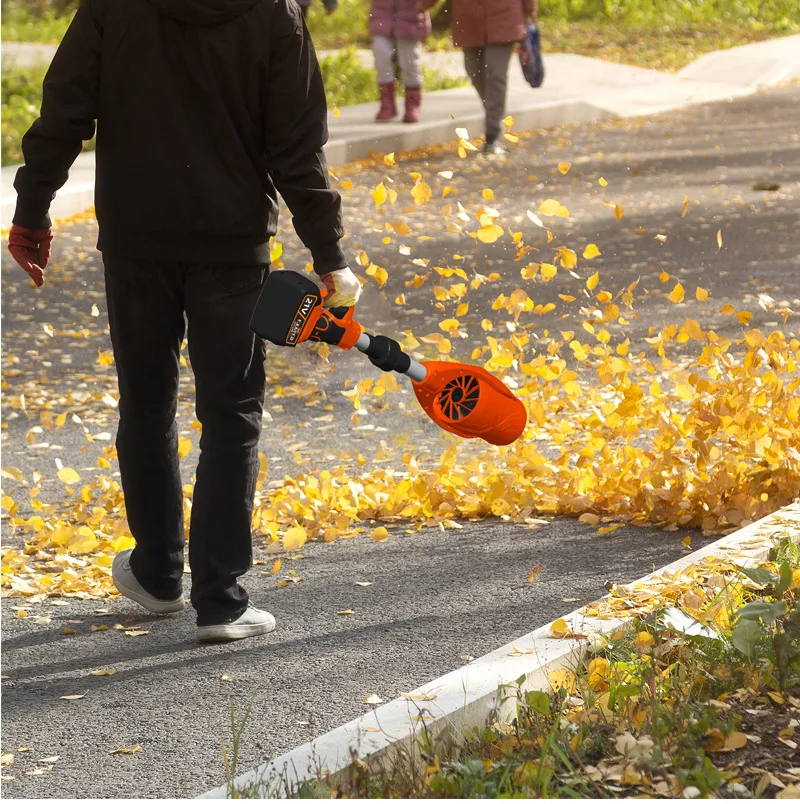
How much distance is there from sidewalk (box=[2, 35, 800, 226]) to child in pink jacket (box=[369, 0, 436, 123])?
0.83ft

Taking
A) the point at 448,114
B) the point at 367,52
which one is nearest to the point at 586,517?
the point at 448,114

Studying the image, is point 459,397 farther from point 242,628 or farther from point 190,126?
point 190,126

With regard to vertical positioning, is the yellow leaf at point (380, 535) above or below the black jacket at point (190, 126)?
below

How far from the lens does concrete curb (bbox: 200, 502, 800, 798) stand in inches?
100

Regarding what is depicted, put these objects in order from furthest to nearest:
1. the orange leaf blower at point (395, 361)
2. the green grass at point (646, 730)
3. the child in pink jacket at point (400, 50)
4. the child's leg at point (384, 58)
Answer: the child's leg at point (384, 58), the child in pink jacket at point (400, 50), the orange leaf blower at point (395, 361), the green grass at point (646, 730)

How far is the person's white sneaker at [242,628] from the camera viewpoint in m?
3.61

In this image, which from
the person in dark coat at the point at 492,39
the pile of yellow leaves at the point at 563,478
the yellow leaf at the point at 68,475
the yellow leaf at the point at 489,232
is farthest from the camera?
the person in dark coat at the point at 492,39

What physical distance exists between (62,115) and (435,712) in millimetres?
1778

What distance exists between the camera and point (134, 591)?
3.85 metres

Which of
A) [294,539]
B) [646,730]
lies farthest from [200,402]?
[646,730]

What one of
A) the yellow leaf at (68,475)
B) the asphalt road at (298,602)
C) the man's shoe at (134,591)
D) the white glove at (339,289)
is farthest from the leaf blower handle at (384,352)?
the yellow leaf at (68,475)

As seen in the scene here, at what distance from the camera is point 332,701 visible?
3219 mm

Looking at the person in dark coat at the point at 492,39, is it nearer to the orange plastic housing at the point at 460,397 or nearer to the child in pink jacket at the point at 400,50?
the child in pink jacket at the point at 400,50

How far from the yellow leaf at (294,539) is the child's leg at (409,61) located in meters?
10.3
